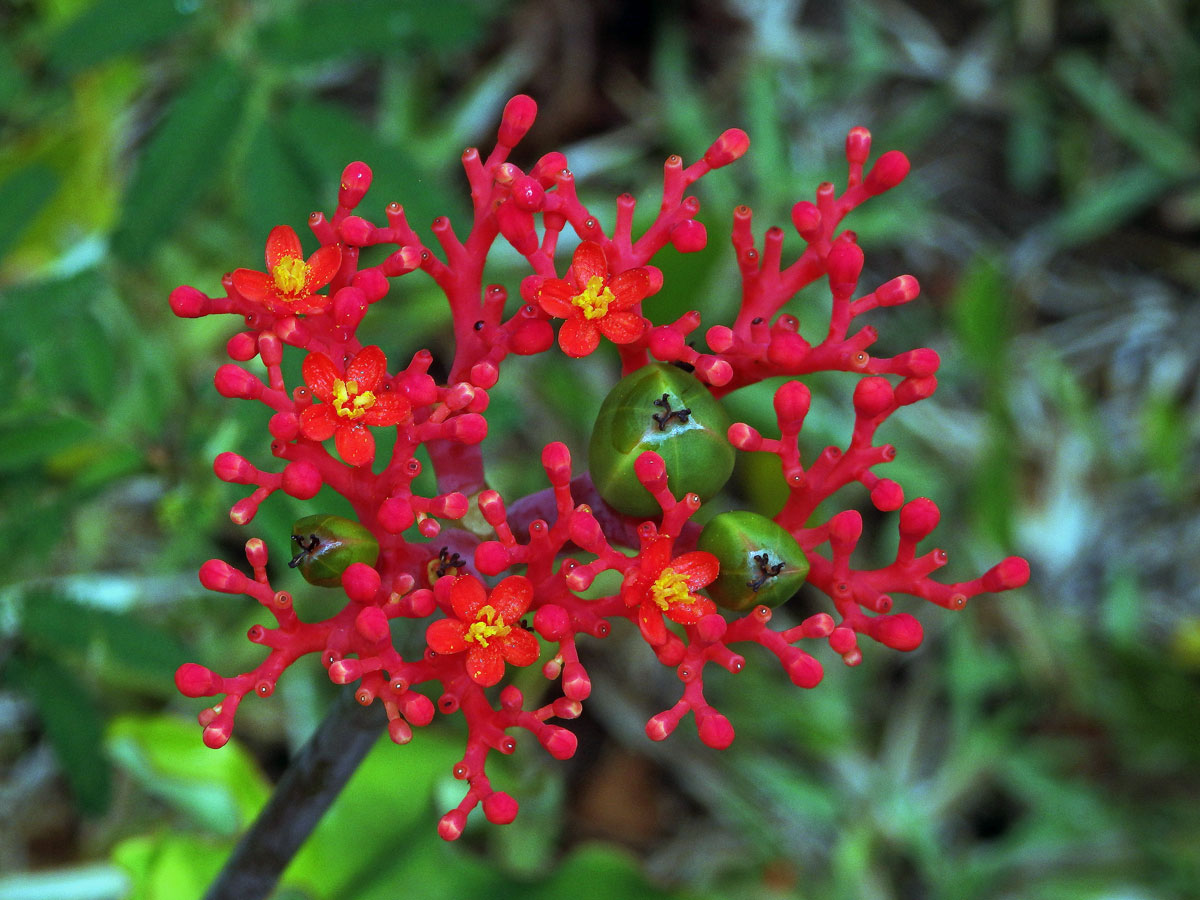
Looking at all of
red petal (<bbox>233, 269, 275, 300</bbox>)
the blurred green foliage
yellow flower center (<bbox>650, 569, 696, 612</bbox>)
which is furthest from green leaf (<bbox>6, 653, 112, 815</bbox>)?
yellow flower center (<bbox>650, 569, 696, 612</bbox>)

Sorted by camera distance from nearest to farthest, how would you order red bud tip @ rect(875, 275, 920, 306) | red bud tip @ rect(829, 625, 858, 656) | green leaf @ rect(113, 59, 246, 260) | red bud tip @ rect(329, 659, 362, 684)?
red bud tip @ rect(329, 659, 362, 684) → red bud tip @ rect(829, 625, 858, 656) → red bud tip @ rect(875, 275, 920, 306) → green leaf @ rect(113, 59, 246, 260)

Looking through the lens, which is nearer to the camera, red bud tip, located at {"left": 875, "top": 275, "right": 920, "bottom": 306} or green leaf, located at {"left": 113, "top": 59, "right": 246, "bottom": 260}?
red bud tip, located at {"left": 875, "top": 275, "right": 920, "bottom": 306}

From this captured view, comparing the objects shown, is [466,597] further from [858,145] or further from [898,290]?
[858,145]

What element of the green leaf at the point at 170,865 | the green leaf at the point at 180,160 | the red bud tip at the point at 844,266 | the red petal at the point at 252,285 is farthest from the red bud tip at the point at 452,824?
the green leaf at the point at 180,160

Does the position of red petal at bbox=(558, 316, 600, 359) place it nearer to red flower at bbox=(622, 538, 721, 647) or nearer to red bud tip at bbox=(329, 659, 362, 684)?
red flower at bbox=(622, 538, 721, 647)

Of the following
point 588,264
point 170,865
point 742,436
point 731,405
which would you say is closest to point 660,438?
point 742,436

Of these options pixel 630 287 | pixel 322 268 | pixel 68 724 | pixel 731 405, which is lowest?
pixel 731 405
